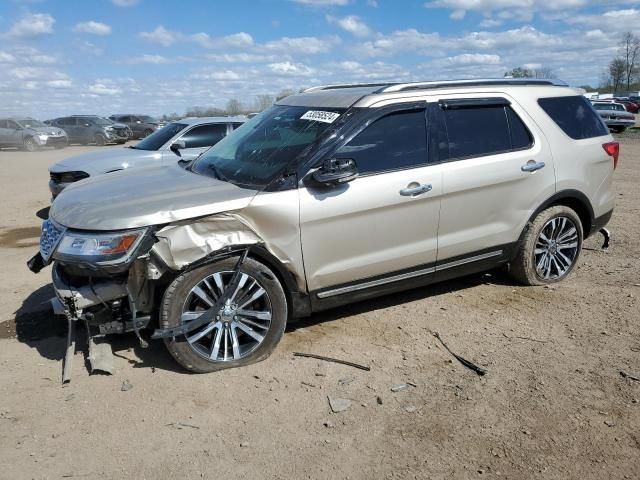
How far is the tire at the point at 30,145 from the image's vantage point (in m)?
28.3

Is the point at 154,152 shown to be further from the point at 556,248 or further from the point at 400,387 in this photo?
the point at 400,387

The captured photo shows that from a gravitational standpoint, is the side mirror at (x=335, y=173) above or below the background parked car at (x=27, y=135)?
below

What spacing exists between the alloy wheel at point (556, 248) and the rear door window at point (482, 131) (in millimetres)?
854

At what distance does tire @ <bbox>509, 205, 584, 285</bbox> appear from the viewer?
505 centimetres

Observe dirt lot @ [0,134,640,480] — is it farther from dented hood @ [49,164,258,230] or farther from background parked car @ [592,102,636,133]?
background parked car @ [592,102,636,133]

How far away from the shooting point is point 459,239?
4605mm

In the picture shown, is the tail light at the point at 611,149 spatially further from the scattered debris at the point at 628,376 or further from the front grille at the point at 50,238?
the front grille at the point at 50,238

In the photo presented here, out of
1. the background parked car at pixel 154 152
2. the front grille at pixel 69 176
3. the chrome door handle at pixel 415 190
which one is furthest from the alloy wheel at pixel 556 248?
the front grille at pixel 69 176

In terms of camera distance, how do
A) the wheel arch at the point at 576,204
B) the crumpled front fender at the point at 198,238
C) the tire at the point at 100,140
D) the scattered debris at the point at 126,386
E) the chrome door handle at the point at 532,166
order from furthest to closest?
1. the tire at the point at 100,140
2. the wheel arch at the point at 576,204
3. the chrome door handle at the point at 532,166
4. the scattered debris at the point at 126,386
5. the crumpled front fender at the point at 198,238

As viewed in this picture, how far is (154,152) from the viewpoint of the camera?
9156 millimetres

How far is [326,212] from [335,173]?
0.29 m

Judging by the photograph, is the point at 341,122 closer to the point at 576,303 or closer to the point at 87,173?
the point at 576,303

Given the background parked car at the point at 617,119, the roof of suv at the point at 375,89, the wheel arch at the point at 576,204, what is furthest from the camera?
the background parked car at the point at 617,119

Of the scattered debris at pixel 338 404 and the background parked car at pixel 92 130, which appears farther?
the background parked car at pixel 92 130
